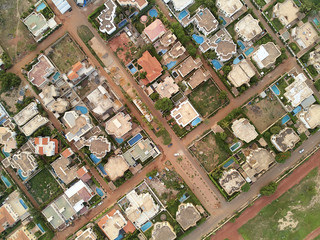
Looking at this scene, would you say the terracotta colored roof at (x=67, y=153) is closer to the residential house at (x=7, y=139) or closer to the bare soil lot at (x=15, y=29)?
the residential house at (x=7, y=139)

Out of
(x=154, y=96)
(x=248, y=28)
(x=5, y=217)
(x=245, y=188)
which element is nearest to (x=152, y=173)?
(x=154, y=96)

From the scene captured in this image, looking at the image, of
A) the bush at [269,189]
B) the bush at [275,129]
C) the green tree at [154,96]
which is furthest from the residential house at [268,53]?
the bush at [269,189]

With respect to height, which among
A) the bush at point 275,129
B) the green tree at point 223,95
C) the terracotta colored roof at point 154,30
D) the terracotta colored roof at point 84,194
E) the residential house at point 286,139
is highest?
the terracotta colored roof at point 154,30

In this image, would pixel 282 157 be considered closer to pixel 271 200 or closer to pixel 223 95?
pixel 271 200

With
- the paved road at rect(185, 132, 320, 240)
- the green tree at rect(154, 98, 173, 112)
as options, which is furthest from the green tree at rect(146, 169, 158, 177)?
the paved road at rect(185, 132, 320, 240)

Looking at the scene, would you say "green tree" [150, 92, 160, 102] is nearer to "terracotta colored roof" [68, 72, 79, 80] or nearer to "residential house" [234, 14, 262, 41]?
"terracotta colored roof" [68, 72, 79, 80]

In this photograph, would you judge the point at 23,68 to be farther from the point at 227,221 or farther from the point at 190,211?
the point at 227,221

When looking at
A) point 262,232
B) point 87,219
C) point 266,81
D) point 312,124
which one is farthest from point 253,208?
point 87,219
